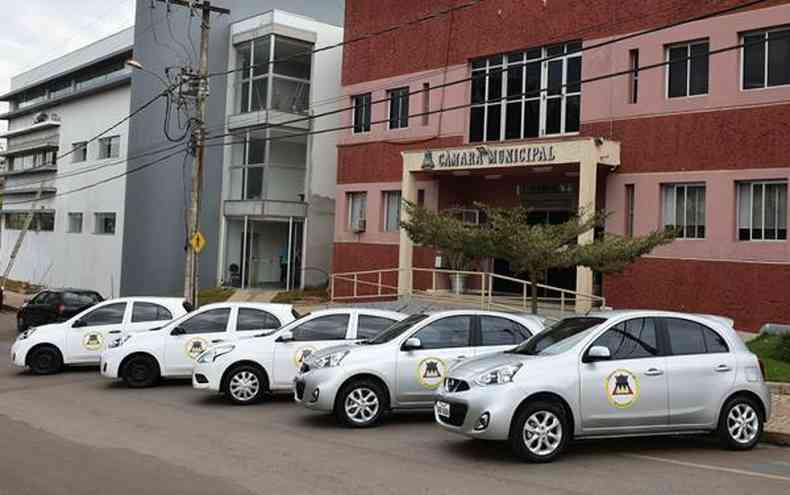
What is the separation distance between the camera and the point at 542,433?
8.59 meters

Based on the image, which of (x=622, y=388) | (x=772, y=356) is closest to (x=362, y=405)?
(x=622, y=388)

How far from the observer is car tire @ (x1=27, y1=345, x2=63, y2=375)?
15.9 m

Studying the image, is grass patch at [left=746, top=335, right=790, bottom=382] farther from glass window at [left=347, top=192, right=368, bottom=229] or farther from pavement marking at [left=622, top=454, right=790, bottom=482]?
glass window at [left=347, top=192, right=368, bottom=229]

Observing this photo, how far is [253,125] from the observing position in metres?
31.8

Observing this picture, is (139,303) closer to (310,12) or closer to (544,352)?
(544,352)

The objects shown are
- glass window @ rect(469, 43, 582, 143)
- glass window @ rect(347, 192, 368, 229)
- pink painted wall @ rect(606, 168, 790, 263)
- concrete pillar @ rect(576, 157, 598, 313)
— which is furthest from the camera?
glass window @ rect(347, 192, 368, 229)

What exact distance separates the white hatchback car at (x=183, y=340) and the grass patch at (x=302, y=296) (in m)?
14.1

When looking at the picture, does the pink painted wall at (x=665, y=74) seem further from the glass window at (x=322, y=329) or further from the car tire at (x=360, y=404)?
the car tire at (x=360, y=404)

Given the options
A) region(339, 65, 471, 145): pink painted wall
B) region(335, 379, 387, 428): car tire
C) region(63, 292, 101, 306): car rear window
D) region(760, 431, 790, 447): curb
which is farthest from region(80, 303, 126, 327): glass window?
region(339, 65, 471, 145): pink painted wall

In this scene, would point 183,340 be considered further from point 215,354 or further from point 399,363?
point 399,363

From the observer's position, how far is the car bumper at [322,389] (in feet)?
34.2

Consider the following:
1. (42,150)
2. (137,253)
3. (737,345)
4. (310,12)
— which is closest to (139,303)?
(737,345)

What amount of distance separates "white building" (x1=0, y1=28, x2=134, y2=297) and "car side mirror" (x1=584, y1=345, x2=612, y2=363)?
29.9 metres

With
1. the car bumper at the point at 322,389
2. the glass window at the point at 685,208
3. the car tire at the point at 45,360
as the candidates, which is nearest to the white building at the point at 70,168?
the car tire at the point at 45,360
